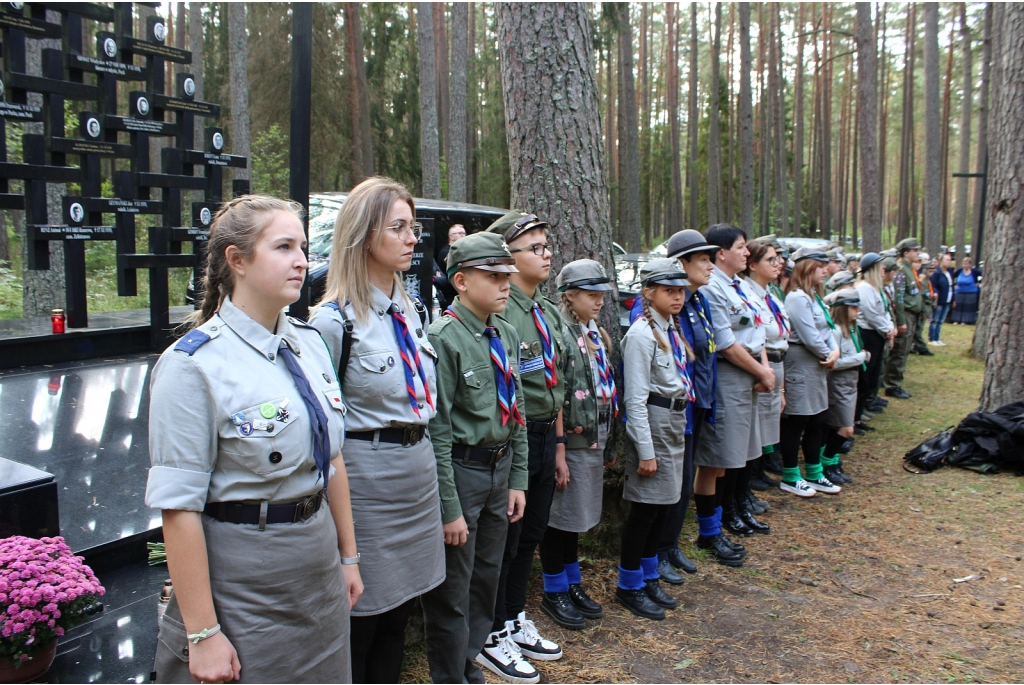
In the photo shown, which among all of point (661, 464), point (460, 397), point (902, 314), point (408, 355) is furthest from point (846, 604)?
point (902, 314)

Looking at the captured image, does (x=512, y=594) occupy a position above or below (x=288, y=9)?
below

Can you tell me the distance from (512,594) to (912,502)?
4410 mm

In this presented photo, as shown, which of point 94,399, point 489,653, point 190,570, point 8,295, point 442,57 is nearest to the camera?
point 190,570

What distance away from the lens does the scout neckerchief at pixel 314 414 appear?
1982mm

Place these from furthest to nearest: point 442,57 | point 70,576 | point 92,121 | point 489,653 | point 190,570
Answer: point 442,57, point 92,121, point 489,653, point 70,576, point 190,570

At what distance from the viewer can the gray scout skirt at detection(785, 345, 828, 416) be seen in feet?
20.6

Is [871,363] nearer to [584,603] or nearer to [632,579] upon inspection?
[632,579]

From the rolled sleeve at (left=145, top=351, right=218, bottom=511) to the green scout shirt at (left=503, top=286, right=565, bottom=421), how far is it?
5.84 feet

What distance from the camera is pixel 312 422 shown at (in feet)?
6.49

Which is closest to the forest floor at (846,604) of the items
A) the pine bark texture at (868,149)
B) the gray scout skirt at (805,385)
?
the gray scout skirt at (805,385)

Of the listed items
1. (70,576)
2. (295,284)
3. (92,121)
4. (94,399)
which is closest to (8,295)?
(92,121)

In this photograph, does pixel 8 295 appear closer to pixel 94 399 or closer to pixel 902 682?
pixel 94 399

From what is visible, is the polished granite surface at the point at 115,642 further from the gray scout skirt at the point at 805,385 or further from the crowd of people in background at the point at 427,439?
the gray scout skirt at the point at 805,385

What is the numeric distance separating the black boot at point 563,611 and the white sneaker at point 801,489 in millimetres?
3285
